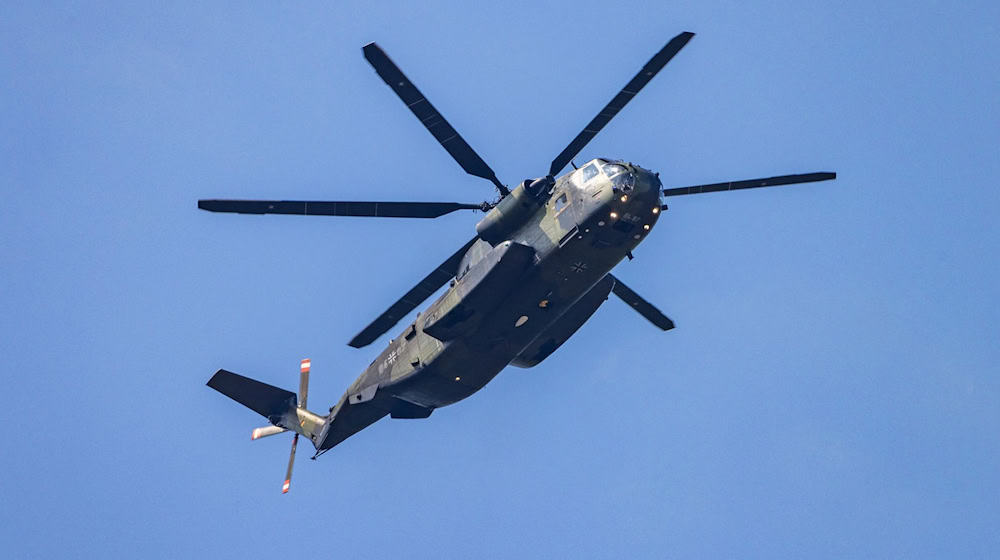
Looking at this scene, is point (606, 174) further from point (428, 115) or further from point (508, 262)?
point (428, 115)

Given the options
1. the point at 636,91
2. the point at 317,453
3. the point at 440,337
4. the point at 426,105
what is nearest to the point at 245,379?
the point at 317,453

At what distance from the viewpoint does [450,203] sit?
3334cm

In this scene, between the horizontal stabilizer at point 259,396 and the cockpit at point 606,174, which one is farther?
the horizontal stabilizer at point 259,396

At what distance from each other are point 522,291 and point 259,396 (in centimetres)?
1537

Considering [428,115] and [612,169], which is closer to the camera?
[428,115]

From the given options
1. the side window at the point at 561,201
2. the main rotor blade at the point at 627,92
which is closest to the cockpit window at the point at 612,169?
the main rotor blade at the point at 627,92

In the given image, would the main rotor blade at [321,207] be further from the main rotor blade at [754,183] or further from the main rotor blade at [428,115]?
the main rotor blade at [754,183]

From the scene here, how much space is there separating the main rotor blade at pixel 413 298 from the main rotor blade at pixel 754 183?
7.23 meters

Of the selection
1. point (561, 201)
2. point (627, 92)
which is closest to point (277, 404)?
point (561, 201)

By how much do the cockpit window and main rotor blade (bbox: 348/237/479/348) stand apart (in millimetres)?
5579

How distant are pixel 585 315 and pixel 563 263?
509 cm

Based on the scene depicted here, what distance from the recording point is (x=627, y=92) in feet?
100

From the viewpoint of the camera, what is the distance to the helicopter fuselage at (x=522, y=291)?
3203cm

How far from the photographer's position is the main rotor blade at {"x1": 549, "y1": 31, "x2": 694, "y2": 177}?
98.7 feet
